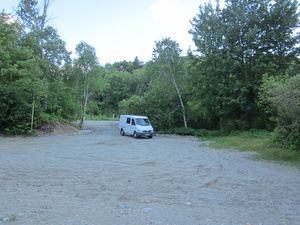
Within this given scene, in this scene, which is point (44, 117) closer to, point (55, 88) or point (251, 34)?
point (55, 88)

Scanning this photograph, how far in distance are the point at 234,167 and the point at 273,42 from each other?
14.8m

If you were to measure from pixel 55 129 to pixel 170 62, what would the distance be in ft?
44.5

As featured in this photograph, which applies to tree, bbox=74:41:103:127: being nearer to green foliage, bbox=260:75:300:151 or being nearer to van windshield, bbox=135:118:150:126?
van windshield, bbox=135:118:150:126

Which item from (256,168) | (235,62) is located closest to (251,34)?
(235,62)

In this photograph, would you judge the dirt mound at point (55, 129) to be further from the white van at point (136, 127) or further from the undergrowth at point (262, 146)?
the undergrowth at point (262, 146)

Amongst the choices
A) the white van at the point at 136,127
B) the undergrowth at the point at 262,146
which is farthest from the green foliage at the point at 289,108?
the white van at the point at 136,127

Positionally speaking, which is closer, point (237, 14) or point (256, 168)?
point (256, 168)

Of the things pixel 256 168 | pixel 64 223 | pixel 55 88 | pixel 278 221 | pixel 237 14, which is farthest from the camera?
pixel 55 88

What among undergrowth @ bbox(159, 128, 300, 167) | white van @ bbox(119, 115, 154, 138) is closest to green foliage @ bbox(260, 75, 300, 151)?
undergrowth @ bbox(159, 128, 300, 167)

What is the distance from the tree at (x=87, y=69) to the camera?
26.6 m

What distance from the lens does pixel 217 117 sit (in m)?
22.8

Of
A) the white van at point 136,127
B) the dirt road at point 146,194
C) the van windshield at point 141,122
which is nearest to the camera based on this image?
the dirt road at point 146,194

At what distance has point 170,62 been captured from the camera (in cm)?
2388

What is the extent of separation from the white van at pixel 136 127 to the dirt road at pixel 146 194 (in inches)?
433
